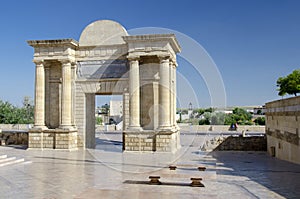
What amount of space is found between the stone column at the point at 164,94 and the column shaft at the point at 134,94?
1313mm

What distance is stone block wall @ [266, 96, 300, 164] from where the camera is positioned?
44.8 feet

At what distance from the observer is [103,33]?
19031mm

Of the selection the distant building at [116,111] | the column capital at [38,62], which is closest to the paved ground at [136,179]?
the column capital at [38,62]

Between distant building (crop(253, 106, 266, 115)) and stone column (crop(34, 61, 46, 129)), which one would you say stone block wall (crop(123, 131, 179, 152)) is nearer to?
stone column (crop(34, 61, 46, 129))

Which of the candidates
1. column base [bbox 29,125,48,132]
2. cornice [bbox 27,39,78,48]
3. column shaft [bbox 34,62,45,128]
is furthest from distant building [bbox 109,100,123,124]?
cornice [bbox 27,39,78,48]

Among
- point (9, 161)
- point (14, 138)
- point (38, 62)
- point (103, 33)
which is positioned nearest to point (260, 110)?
point (103, 33)

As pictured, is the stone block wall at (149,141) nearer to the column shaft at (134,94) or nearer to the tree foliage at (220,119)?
the column shaft at (134,94)

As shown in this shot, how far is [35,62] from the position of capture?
19094 mm

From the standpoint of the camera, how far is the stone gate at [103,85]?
17.3 meters

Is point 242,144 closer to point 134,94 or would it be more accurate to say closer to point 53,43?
point 134,94

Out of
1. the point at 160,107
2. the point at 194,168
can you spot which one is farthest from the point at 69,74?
the point at 194,168

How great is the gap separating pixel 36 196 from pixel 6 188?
1433 millimetres

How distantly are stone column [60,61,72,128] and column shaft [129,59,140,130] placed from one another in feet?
13.0

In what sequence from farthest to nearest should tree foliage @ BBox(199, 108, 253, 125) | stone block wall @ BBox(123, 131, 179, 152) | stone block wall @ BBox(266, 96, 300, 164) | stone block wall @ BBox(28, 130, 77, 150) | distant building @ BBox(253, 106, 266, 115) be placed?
tree foliage @ BBox(199, 108, 253, 125)
distant building @ BBox(253, 106, 266, 115)
stone block wall @ BBox(28, 130, 77, 150)
stone block wall @ BBox(123, 131, 179, 152)
stone block wall @ BBox(266, 96, 300, 164)
